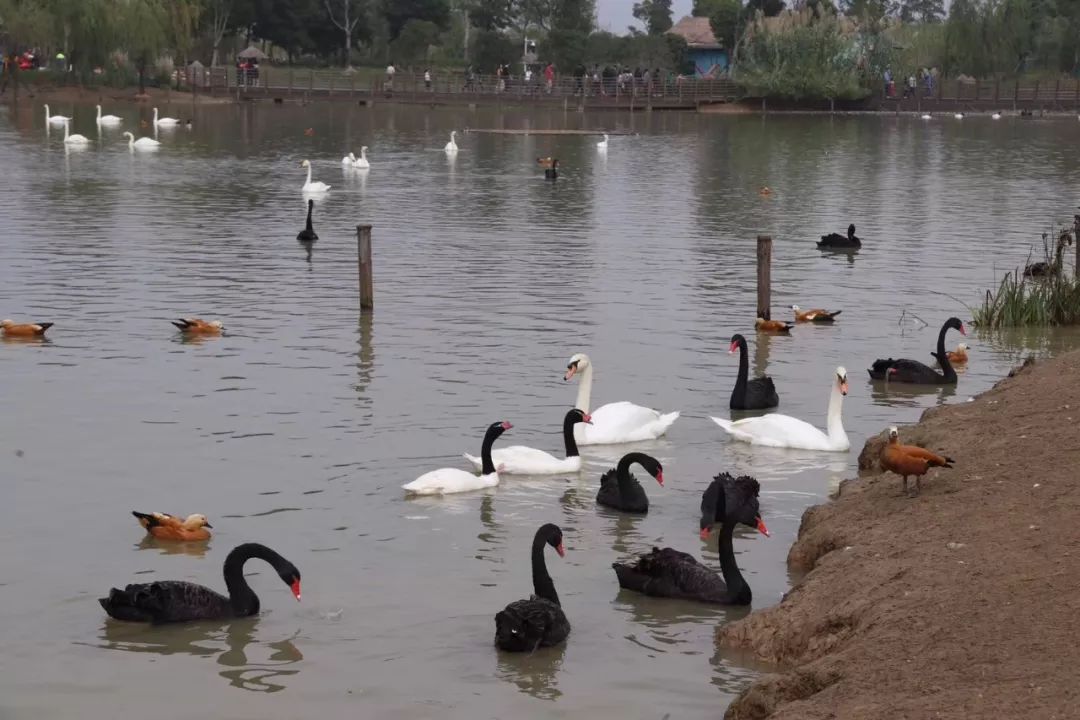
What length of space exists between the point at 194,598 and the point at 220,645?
0.41 meters

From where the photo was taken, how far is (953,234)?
32.4 m

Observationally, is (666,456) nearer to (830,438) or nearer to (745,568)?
(830,438)

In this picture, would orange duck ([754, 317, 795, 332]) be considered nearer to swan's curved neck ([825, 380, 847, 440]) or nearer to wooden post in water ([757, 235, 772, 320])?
wooden post in water ([757, 235, 772, 320])

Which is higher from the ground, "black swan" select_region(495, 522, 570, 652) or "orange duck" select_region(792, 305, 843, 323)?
"orange duck" select_region(792, 305, 843, 323)

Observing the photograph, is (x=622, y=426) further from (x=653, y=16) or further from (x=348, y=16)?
(x=653, y=16)

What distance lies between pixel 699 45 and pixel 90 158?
221 ft

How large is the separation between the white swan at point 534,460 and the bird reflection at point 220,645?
369 centimetres

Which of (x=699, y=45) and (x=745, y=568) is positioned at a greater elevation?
(x=699, y=45)

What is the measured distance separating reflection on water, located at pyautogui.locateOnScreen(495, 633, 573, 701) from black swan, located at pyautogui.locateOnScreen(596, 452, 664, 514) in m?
2.79

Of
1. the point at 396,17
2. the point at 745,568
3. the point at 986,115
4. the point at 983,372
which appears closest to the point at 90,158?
the point at 983,372

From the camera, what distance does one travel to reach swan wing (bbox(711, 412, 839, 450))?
14812 millimetres

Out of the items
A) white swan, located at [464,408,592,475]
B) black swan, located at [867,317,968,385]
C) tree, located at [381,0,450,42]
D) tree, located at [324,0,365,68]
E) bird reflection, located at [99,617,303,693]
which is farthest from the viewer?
tree, located at [381,0,450,42]

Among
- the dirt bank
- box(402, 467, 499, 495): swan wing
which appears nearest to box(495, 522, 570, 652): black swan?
the dirt bank

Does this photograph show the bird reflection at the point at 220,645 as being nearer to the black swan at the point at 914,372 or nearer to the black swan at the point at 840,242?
the black swan at the point at 914,372
